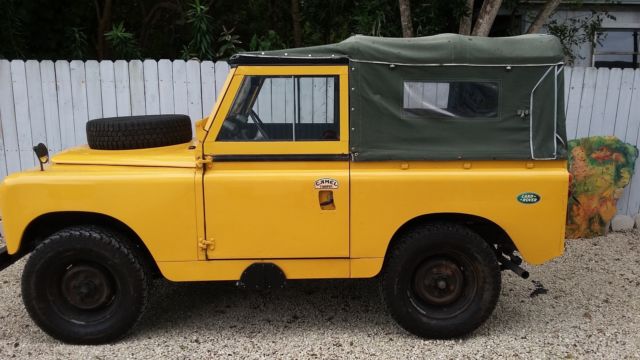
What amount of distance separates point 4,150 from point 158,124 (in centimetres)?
337

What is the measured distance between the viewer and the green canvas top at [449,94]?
145 inches

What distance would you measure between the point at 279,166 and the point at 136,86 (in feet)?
10.7

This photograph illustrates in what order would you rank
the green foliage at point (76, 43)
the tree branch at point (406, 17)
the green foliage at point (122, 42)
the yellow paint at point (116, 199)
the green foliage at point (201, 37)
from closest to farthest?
the yellow paint at point (116, 199)
the tree branch at point (406, 17)
the green foliage at point (201, 37)
the green foliage at point (122, 42)
the green foliage at point (76, 43)

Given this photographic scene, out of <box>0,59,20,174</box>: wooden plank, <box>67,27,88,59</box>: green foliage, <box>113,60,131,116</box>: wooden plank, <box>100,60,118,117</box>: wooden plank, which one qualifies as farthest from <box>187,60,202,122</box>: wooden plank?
<box>67,27,88,59</box>: green foliage

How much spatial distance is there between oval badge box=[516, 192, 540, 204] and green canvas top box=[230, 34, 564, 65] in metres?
Result: 0.89

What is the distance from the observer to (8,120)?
6.32m

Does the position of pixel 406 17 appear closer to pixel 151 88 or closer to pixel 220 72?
pixel 220 72

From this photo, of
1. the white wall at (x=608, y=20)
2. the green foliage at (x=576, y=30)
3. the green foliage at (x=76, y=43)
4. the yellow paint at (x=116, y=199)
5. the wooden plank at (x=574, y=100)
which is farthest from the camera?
the white wall at (x=608, y=20)

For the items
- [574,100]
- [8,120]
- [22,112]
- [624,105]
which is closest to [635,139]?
[624,105]

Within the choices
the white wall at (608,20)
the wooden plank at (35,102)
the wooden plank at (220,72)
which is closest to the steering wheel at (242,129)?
the wooden plank at (220,72)

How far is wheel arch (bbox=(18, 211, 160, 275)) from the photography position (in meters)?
3.79

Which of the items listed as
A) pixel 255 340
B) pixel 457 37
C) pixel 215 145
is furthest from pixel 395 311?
pixel 457 37

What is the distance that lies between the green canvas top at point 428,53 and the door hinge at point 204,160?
673mm

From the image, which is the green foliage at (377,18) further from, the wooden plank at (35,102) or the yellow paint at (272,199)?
the wooden plank at (35,102)
